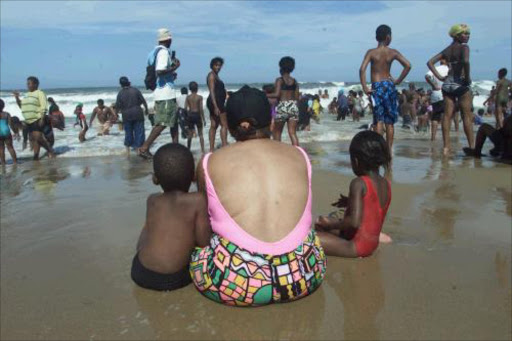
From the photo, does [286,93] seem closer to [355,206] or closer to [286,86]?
[286,86]

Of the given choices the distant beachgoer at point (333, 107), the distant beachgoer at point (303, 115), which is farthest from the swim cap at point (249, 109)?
the distant beachgoer at point (333, 107)

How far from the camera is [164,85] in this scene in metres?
7.88

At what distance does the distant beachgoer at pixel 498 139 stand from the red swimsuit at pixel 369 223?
15.2ft

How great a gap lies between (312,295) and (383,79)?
456cm

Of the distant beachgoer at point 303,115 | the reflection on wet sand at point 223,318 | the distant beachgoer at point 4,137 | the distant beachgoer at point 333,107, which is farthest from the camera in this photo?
the distant beachgoer at point 333,107

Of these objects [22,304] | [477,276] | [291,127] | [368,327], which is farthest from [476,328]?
[291,127]

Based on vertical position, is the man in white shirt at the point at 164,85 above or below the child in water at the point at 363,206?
above

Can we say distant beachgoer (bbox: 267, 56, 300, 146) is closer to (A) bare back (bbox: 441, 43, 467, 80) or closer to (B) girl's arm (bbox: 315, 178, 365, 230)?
(A) bare back (bbox: 441, 43, 467, 80)

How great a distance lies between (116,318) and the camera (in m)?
2.50

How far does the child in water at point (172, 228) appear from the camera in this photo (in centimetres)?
269

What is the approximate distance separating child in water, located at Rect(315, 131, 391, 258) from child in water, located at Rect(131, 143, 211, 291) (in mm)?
969

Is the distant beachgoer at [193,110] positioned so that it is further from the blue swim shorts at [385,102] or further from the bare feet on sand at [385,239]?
Result: the bare feet on sand at [385,239]

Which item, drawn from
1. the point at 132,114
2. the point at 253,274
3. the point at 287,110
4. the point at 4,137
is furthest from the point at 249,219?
the point at 4,137

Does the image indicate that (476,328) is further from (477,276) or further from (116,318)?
(116,318)
